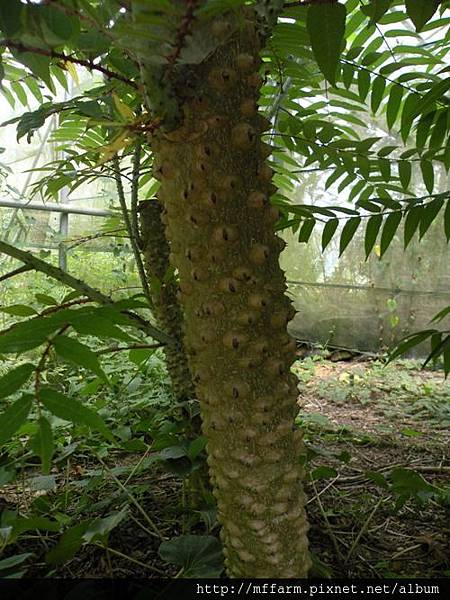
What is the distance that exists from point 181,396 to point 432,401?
63.4 inches

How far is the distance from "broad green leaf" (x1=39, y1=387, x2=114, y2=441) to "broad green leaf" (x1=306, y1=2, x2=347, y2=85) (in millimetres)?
357

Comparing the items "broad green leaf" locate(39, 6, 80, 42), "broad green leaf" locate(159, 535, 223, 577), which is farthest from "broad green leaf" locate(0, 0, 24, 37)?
"broad green leaf" locate(159, 535, 223, 577)

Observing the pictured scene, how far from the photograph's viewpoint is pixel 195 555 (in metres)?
0.63

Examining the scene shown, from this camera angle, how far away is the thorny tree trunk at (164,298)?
37.3 inches

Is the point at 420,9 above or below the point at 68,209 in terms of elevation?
above

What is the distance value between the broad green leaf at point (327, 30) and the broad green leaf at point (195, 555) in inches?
22.5

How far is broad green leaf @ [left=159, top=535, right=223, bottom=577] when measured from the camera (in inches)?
23.9

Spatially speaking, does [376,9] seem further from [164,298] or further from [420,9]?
[164,298]

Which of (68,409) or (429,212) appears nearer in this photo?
(68,409)

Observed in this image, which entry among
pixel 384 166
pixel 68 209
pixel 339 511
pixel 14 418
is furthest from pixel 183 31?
pixel 68 209

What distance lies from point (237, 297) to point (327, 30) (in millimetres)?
250

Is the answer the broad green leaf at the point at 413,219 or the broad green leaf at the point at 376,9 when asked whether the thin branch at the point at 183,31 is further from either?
the broad green leaf at the point at 413,219

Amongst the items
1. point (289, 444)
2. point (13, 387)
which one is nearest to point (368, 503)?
point (289, 444)

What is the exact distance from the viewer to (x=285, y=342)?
0.53 metres
